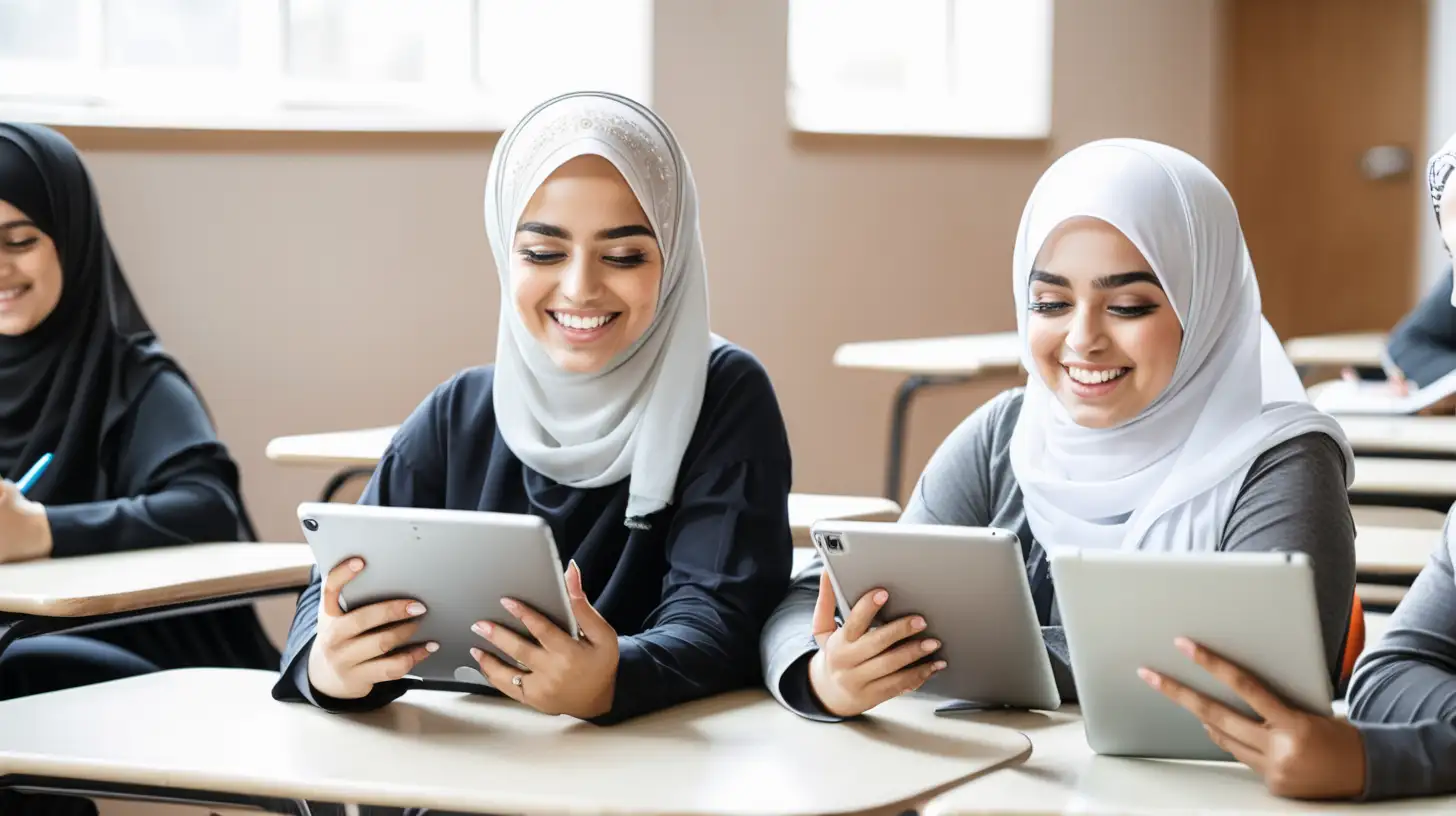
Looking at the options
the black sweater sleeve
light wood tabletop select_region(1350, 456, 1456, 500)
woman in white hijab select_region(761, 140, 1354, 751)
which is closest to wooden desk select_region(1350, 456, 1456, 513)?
light wood tabletop select_region(1350, 456, 1456, 500)

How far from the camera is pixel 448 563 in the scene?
1.65 metres

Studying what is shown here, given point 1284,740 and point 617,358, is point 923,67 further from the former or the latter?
point 1284,740

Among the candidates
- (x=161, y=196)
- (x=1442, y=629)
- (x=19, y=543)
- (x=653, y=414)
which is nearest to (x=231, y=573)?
(x=19, y=543)

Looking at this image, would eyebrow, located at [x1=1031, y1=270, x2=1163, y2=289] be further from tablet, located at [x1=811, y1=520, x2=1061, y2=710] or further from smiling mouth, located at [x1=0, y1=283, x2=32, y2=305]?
smiling mouth, located at [x1=0, y1=283, x2=32, y2=305]

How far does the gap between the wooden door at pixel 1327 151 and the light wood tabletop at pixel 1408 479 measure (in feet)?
11.5

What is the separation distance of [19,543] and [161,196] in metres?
1.73

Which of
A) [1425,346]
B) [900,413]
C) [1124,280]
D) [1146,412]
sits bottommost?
[900,413]

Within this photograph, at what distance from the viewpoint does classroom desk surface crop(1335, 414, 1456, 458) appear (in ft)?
11.6

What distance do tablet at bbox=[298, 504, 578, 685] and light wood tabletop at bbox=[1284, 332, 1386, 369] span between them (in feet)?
11.9

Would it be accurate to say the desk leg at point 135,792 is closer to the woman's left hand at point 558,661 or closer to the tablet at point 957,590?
the woman's left hand at point 558,661

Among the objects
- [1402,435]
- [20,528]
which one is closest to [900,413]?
[1402,435]

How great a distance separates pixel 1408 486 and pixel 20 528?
7.56ft

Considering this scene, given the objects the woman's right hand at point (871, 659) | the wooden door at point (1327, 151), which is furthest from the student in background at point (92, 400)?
the wooden door at point (1327, 151)

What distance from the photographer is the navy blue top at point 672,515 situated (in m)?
1.90
